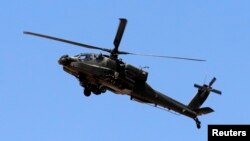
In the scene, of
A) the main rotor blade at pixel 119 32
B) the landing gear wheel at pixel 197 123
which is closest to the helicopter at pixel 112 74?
the main rotor blade at pixel 119 32

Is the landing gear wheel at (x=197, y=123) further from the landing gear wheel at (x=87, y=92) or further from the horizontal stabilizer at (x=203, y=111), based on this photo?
the landing gear wheel at (x=87, y=92)

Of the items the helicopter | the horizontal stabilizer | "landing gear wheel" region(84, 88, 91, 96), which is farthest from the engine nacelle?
the horizontal stabilizer

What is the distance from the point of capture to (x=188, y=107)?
60.6 metres

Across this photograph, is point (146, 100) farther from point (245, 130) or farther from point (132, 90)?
point (245, 130)

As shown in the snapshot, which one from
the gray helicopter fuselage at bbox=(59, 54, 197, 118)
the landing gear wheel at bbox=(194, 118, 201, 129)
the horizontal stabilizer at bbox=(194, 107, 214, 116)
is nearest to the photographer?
the gray helicopter fuselage at bbox=(59, 54, 197, 118)

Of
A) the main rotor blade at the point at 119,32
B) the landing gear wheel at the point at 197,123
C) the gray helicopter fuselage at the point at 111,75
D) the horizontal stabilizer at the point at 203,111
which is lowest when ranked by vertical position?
the landing gear wheel at the point at 197,123

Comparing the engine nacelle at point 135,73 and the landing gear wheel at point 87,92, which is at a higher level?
the engine nacelle at point 135,73

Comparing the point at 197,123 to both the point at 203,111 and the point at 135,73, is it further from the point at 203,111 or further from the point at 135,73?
the point at 135,73

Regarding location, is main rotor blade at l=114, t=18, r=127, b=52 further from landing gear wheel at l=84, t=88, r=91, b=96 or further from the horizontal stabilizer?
the horizontal stabilizer

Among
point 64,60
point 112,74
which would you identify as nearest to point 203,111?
point 112,74

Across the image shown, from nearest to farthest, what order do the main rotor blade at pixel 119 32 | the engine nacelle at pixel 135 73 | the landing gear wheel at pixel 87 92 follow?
the main rotor blade at pixel 119 32, the engine nacelle at pixel 135 73, the landing gear wheel at pixel 87 92

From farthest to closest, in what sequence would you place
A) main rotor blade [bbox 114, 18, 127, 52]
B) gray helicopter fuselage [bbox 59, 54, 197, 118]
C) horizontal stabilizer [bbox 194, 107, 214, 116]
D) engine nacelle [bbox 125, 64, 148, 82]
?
horizontal stabilizer [bbox 194, 107, 214, 116]
engine nacelle [bbox 125, 64, 148, 82]
gray helicopter fuselage [bbox 59, 54, 197, 118]
main rotor blade [bbox 114, 18, 127, 52]

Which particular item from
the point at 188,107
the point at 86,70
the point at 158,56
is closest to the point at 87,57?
the point at 86,70

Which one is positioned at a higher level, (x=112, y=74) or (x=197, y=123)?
(x=112, y=74)
